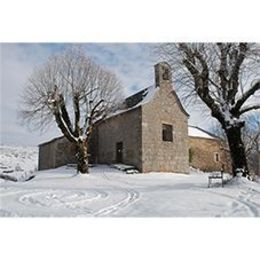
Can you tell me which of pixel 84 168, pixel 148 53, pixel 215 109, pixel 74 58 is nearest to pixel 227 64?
pixel 215 109

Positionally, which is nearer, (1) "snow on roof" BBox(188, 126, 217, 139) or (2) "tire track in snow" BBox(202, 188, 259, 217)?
(2) "tire track in snow" BBox(202, 188, 259, 217)

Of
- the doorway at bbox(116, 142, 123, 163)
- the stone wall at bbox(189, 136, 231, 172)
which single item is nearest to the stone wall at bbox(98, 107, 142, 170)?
the doorway at bbox(116, 142, 123, 163)

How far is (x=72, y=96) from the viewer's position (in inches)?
123

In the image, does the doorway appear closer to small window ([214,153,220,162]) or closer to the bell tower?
the bell tower

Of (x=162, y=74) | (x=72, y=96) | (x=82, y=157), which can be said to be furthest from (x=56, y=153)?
(x=162, y=74)

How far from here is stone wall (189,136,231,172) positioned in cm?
316

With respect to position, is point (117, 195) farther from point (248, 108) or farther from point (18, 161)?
point (248, 108)

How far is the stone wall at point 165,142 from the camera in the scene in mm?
3174

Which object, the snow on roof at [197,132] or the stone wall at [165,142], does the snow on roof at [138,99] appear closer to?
the stone wall at [165,142]

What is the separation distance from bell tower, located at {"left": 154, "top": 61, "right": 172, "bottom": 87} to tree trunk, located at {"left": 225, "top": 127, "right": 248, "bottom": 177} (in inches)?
26.2

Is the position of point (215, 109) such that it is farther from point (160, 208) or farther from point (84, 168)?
point (84, 168)

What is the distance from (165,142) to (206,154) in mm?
343

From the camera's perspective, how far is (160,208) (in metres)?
2.86
